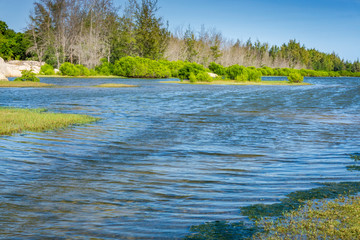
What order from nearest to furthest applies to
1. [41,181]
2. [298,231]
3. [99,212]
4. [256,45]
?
[298,231]
[99,212]
[41,181]
[256,45]

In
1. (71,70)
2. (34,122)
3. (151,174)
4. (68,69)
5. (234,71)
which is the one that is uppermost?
(68,69)

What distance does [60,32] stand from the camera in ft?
247

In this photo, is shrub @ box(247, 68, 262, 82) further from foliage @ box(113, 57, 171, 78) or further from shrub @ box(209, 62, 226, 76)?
foliage @ box(113, 57, 171, 78)

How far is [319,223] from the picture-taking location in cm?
410

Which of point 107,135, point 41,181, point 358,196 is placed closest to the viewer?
point 358,196

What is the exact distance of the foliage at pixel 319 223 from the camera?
3809 millimetres

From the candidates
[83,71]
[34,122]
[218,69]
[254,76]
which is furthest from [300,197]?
[218,69]

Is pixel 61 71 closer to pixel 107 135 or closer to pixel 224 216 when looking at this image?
pixel 107 135

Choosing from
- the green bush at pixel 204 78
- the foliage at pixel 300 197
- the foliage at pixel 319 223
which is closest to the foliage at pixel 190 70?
the green bush at pixel 204 78

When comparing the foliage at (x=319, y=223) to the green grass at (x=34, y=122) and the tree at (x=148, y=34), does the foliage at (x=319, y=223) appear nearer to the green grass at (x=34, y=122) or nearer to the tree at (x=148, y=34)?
the green grass at (x=34, y=122)

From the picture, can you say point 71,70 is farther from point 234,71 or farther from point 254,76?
point 254,76

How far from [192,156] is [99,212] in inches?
144

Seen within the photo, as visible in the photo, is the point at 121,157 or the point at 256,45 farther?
the point at 256,45

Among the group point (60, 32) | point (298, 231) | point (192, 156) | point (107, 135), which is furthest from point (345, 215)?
point (60, 32)
